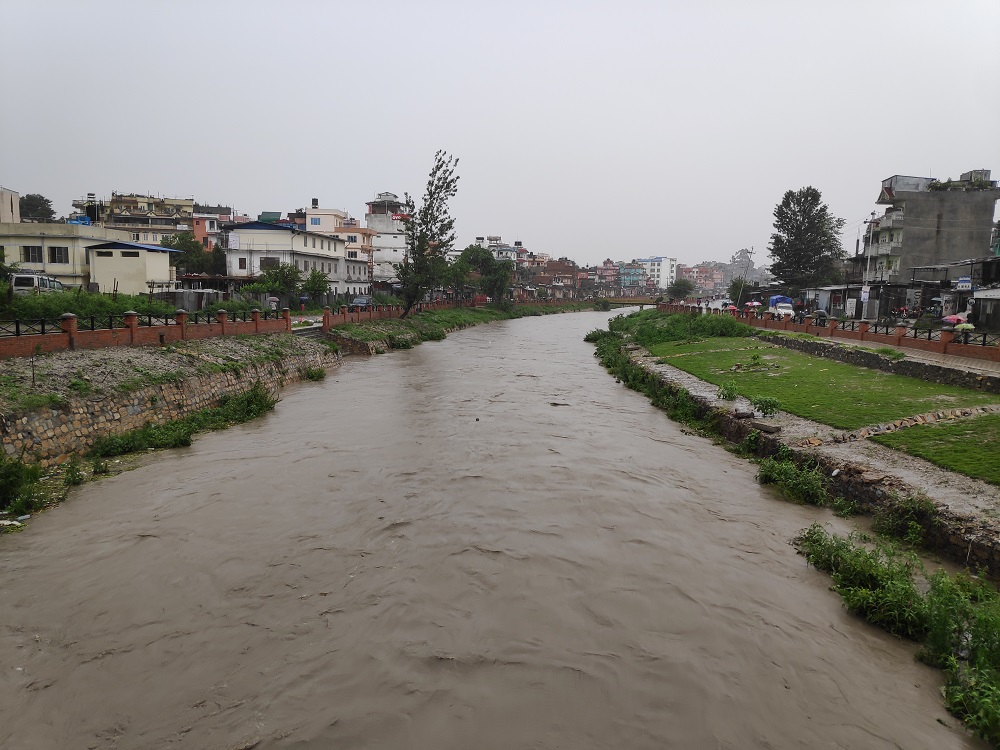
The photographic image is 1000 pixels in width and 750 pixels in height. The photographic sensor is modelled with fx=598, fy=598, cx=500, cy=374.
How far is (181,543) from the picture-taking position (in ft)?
27.6

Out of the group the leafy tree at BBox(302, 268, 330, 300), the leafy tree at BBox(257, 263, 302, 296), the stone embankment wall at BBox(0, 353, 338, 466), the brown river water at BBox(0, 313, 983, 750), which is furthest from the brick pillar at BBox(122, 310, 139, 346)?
the leafy tree at BBox(302, 268, 330, 300)

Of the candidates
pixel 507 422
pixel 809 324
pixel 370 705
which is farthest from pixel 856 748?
pixel 809 324

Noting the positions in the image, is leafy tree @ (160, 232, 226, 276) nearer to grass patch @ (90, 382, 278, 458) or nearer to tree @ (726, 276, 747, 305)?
grass patch @ (90, 382, 278, 458)

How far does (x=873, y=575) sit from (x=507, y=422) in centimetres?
956

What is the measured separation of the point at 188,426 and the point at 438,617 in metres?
10.3

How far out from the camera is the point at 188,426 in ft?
46.7

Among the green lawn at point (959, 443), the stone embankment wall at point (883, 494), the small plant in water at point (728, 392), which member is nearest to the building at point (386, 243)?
the small plant in water at point (728, 392)

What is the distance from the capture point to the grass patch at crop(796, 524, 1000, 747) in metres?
5.23

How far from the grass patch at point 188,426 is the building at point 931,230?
→ 36.8 meters

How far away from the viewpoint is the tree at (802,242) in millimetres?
56094

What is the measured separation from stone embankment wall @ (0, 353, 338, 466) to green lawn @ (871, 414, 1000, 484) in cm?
1532

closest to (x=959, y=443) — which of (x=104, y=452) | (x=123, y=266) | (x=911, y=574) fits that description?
(x=911, y=574)

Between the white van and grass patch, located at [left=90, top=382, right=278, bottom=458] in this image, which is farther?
the white van

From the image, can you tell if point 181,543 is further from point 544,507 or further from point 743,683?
point 743,683
